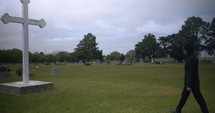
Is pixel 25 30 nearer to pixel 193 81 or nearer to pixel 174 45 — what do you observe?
pixel 193 81

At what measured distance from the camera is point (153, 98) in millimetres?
8828

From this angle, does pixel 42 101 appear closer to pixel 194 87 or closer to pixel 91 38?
pixel 194 87

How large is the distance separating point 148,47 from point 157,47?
379cm

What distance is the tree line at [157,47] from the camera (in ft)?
207

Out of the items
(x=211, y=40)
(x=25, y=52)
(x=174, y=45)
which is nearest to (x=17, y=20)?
(x=25, y=52)

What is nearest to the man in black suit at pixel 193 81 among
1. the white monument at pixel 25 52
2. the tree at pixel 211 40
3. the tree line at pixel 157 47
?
the white monument at pixel 25 52

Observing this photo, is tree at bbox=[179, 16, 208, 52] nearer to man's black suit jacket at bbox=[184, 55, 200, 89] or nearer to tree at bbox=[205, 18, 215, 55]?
tree at bbox=[205, 18, 215, 55]

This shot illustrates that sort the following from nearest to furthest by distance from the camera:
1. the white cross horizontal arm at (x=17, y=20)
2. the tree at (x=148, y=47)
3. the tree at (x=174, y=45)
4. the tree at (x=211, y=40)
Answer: the white cross horizontal arm at (x=17, y=20)
the tree at (x=211, y=40)
the tree at (x=174, y=45)
the tree at (x=148, y=47)

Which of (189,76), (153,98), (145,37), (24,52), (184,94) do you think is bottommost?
(153,98)

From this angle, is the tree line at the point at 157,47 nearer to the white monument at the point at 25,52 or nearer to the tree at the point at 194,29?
the tree at the point at 194,29

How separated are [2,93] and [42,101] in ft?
10.3

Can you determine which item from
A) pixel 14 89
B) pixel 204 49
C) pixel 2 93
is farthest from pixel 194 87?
pixel 204 49

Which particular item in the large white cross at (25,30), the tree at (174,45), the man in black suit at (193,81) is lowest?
the man in black suit at (193,81)

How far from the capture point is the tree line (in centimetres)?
6312
